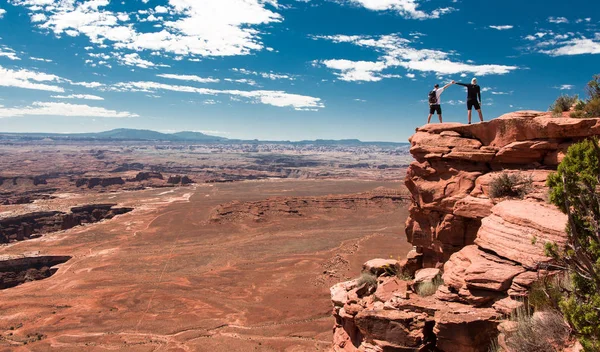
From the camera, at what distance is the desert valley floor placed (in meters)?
26.4

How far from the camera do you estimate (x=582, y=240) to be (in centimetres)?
704

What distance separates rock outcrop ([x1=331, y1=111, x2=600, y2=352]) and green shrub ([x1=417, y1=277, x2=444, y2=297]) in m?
0.04

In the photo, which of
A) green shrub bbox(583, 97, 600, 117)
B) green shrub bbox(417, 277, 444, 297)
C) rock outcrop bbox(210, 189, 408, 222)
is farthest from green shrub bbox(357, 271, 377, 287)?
rock outcrop bbox(210, 189, 408, 222)

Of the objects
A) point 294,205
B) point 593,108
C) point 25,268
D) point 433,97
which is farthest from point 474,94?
point 294,205

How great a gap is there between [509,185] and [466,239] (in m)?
2.38

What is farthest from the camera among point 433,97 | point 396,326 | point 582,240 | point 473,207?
point 433,97

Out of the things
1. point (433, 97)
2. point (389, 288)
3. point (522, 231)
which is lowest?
point (389, 288)

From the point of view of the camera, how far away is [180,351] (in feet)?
77.8

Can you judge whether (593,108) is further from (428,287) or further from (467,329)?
(467,329)

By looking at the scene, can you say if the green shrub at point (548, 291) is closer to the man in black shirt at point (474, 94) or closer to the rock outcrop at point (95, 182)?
the man in black shirt at point (474, 94)

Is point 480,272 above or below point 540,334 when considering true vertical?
above

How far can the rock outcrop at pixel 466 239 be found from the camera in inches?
349

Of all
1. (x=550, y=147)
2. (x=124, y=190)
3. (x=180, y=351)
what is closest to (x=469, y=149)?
(x=550, y=147)

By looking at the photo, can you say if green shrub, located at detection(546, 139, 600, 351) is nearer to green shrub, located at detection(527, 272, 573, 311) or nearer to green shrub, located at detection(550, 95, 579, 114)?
green shrub, located at detection(527, 272, 573, 311)
